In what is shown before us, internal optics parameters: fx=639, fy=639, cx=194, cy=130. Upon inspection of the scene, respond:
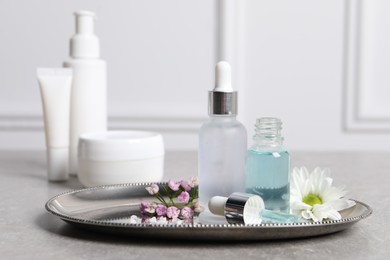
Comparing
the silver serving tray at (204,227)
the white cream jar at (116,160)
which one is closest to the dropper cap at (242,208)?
the silver serving tray at (204,227)

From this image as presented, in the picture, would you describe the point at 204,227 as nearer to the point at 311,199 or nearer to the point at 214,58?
the point at 311,199

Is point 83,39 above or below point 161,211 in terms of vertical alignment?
above

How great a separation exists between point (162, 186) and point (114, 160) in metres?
0.07

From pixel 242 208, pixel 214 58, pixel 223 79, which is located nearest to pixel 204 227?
pixel 242 208

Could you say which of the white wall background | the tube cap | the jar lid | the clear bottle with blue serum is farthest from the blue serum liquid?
the white wall background

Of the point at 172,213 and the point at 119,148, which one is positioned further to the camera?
the point at 119,148

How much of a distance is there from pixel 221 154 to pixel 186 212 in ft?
0.20

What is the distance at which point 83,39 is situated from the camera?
30.7 inches

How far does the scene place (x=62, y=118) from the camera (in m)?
0.76

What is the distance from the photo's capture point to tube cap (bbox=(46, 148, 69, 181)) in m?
0.76

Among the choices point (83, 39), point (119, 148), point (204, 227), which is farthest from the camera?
point (83, 39)

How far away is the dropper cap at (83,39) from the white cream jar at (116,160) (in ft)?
0.46

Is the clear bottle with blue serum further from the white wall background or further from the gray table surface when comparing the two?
the white wall background

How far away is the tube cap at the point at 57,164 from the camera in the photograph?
0.76m
